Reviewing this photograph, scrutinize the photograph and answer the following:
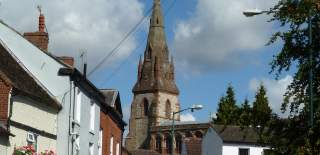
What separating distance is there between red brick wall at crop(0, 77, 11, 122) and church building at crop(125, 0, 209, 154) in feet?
487

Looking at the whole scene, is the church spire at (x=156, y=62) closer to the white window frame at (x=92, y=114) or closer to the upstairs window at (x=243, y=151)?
the upstairs window at (x=243, y=151)

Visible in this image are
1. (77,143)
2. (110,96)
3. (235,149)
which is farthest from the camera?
(235,149)

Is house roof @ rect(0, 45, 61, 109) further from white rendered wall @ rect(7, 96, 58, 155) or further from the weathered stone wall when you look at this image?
the weathered stone wall

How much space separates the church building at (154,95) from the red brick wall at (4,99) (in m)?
149

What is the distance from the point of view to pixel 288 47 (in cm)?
2233

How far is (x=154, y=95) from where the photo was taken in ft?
584

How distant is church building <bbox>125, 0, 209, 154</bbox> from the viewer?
176000 mm

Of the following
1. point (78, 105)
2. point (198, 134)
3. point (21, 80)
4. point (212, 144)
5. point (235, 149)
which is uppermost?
point (198, 134)

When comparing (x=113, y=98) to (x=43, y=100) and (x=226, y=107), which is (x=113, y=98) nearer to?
(x=43, y=100)

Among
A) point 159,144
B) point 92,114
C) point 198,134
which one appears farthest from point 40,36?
point 159,144

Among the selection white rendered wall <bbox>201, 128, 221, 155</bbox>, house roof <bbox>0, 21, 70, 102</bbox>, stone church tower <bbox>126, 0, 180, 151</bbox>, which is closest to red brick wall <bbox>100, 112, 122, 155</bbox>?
house roof <bbox>0, 21, 70, 102</bbox>

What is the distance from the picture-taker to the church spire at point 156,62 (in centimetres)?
17650

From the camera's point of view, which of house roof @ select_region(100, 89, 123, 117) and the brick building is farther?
house roof @ select_region(100, 89, 123, 117)

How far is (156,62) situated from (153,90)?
6837mm
